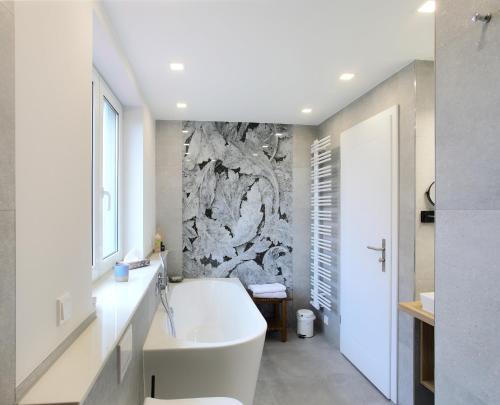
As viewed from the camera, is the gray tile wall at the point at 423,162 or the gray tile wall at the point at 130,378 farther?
the gray tile wall at the point at 423,162

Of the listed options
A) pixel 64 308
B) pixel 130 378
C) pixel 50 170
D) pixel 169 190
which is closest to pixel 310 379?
pixel 130 378

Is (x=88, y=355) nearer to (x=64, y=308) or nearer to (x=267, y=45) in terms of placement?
(x=64, y=308)

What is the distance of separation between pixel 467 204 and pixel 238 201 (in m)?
3.02

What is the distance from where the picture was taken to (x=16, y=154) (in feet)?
2.66

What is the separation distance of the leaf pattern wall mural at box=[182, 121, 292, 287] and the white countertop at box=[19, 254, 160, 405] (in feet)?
6.12

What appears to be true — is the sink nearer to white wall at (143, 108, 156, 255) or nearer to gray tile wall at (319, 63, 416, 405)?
gray tile wall at (319, 63, 416, 405)

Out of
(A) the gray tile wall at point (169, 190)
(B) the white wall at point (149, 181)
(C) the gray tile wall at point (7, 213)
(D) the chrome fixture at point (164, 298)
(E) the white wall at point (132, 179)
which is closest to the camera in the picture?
(C) the gray tile wall at point (7, 213)

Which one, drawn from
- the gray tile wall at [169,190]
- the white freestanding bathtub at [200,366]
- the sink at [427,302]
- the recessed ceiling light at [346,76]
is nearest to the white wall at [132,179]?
the gray tile wall at [169,190]

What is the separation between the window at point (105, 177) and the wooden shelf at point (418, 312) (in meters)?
1.99

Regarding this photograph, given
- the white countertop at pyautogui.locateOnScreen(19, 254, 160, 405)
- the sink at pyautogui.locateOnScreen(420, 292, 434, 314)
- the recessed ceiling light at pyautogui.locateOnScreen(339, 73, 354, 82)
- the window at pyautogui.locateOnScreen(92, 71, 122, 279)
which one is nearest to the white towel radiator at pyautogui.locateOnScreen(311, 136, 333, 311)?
the recessed ceiling light at pyautogui.locateOnScreen(339, 73, 354, 82)

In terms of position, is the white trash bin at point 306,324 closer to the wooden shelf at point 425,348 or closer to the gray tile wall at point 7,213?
the wooden shelf at point 425,348

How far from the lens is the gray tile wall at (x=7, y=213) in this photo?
737mm

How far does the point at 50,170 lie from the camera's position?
100 cm

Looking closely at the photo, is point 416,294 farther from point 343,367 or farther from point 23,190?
point 23,190
